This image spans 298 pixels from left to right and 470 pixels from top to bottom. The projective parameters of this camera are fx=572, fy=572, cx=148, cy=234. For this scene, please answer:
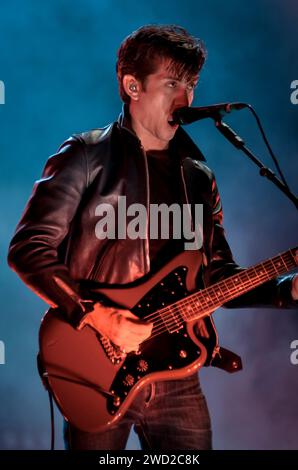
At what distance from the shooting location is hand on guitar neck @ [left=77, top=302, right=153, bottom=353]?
182 cm

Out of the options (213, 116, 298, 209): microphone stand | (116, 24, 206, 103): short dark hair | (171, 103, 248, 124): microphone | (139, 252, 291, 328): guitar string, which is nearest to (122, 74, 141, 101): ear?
(116, 24, 206, 103): short dark hair

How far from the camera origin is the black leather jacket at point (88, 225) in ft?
6.14

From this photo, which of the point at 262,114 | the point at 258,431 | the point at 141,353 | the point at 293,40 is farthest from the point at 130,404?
the point at 293,40

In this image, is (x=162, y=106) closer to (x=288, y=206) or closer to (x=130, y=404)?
(x=130, y=404)

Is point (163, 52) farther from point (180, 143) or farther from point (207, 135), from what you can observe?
point (207, 135)

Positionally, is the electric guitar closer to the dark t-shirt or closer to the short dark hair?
the dark t-shirt

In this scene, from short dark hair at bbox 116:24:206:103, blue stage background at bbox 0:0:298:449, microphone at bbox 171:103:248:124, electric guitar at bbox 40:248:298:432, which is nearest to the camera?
electric guitar at bbox 40:248:298:432

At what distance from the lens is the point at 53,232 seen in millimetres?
1934

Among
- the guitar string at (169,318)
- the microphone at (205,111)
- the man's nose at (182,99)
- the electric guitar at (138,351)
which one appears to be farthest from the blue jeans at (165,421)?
the man's nose at (182,99)

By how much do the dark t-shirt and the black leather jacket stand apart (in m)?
0.04

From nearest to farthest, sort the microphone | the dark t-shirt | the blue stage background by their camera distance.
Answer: the microphone < the dark t-shirt < the blue stage background

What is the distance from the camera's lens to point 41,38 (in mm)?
3350

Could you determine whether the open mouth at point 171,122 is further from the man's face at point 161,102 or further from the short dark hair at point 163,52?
the short dark hair at point 163,52

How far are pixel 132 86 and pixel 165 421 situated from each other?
1.29 metres
